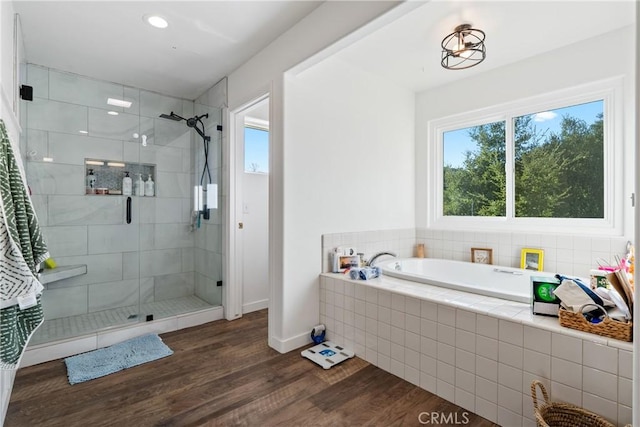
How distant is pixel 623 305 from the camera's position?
4.62 ft

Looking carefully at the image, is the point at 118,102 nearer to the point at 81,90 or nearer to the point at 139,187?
the point at 81,90

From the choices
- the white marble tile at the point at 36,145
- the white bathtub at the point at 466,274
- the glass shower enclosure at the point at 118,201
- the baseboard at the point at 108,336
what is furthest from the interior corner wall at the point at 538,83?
the white marble tile at the point at 36,145

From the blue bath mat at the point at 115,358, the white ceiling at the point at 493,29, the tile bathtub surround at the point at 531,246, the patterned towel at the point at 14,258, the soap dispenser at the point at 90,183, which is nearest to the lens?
the patterned towel at the point at 14,258

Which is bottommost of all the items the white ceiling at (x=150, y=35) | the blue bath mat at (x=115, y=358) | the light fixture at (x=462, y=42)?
the blue bath mat at (x=115, y=358)

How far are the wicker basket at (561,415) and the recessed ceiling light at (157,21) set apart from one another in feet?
10.1

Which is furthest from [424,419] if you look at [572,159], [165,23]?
[165,23]

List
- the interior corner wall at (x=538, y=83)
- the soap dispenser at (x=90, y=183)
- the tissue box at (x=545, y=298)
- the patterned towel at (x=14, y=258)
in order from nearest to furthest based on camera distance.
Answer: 1. the patterned towel at (x=14, y=258)
2. the tissue box at (x=545, y=298)
3. the interior corner wall at (x=538, y=83)
4. the soap dispenser at (x=90, y=183)

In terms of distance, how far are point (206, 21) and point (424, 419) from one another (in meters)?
2.86

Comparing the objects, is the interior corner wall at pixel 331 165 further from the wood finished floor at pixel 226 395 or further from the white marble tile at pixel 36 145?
the white marble tile at pixel 36 145

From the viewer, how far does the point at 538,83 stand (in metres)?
2.72

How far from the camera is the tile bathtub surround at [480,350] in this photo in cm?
139

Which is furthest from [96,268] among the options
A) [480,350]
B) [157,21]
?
[480,350]

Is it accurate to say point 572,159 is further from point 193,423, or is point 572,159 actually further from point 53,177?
point 53,177

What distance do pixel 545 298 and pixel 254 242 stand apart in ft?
9.02
